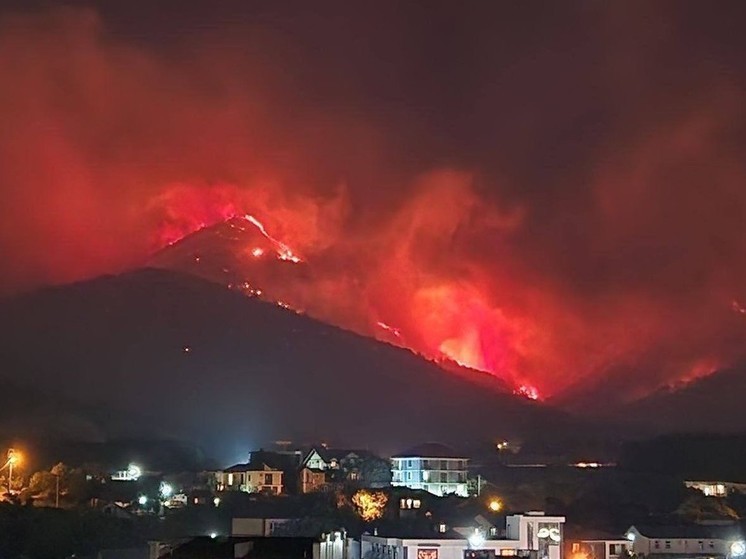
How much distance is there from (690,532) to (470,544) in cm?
810

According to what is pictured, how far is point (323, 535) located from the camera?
25.7 meters

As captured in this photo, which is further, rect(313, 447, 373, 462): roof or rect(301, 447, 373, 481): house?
rect(313, 447, 373, 462): roof

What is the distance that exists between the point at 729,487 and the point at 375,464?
474 inches

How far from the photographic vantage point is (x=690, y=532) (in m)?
32.5

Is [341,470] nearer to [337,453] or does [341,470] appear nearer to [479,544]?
[337,453]

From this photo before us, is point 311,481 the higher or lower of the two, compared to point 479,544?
higher

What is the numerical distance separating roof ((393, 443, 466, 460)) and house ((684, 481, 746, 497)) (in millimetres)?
7682

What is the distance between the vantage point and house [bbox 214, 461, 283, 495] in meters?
34.8

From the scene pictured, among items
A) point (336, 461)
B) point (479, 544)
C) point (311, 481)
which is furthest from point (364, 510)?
point (336, 461)

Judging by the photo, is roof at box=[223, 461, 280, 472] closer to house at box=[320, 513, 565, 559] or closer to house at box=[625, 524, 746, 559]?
house at box=[320, 513, 565, 559]

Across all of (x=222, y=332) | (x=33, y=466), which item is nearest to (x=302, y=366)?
(x=222, y=332)

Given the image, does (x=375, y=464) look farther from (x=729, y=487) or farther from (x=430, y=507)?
(x=729, y=487)

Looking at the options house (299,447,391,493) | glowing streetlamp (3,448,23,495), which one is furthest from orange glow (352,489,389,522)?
glowing streetlamp (3,448,23,495)

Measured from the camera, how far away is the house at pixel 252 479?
3478cm
